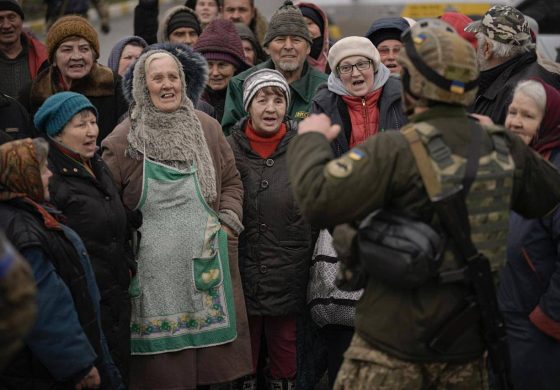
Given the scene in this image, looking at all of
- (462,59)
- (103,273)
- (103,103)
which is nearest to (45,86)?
(103,103)

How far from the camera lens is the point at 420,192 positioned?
345cm

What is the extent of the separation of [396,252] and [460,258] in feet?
0.86

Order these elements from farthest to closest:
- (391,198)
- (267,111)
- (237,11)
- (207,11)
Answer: (207,11)
(237,11)
(267,111)
(391,198)

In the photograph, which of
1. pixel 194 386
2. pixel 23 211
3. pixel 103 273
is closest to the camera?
pixel 23 211

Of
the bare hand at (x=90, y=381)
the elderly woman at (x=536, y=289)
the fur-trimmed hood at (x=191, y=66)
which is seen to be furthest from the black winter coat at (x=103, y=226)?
the elderly woman at (x=536, y=289)

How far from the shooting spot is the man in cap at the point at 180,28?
7816 mm

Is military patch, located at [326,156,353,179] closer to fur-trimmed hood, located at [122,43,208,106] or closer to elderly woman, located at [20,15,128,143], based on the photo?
fur-trimmed hood, located at [122,43,208,106]

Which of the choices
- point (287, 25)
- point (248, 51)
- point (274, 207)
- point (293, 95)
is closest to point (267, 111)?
point (274, 207)

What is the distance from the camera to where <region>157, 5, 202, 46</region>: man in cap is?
25.6ft

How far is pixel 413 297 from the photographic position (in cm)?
351

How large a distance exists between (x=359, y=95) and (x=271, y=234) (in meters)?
0.97

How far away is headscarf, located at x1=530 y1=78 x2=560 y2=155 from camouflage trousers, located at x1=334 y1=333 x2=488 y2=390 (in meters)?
1.37

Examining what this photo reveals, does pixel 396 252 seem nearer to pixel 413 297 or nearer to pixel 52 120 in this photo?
pixel 413 297

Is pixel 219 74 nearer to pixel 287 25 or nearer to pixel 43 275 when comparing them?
pixel 287 25
